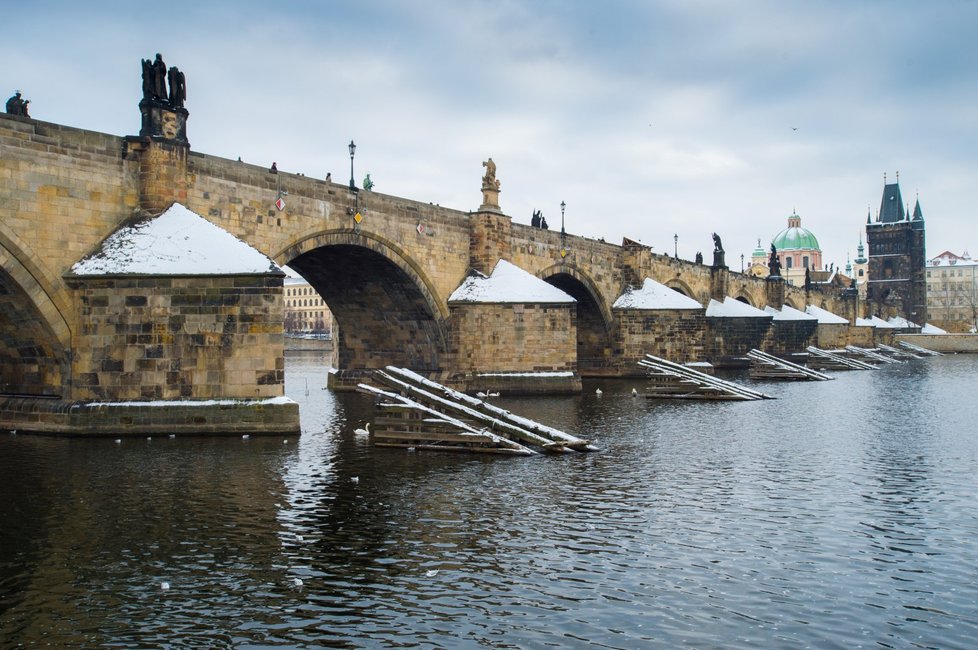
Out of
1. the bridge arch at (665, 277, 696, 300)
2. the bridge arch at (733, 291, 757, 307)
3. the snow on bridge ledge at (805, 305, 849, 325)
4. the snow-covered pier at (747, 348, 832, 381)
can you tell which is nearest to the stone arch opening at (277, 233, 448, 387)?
the snow-covered pier at (747, 348, 832, 381)

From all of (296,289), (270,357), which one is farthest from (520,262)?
(296,289)

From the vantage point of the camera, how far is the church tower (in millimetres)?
139750

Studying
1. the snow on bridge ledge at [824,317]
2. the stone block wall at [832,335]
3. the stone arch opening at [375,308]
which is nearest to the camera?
the stone arch opening at [375,308]

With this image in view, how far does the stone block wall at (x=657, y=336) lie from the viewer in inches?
2105

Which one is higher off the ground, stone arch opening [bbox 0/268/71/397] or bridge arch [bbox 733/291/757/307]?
bridge arch [bbox 733/291/757/307]

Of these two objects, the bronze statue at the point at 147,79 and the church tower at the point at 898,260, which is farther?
the church tower at the point at 898,260

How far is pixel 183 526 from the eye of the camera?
43.2 ft

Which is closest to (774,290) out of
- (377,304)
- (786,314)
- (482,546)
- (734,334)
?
(786,314)

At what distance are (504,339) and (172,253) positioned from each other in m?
18.7

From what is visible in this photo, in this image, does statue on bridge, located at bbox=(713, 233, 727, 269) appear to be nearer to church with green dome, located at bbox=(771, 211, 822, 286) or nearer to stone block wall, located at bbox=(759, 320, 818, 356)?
stone block wall, located at bbox=(759, 320, 818, 356)

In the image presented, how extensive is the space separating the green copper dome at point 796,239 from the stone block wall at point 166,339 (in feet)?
550

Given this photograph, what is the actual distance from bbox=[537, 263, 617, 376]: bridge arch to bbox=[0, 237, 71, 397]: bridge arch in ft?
110

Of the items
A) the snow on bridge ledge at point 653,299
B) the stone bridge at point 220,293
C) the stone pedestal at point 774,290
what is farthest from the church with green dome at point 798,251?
the stone bridge at point 220,293

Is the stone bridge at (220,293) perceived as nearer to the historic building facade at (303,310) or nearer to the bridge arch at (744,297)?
the bridge arch at (744,297)
